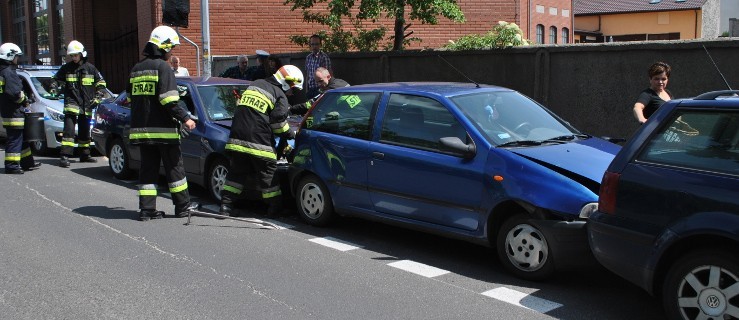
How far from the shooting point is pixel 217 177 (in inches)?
327

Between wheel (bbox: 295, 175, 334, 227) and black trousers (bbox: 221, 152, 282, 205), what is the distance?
329 millimetres

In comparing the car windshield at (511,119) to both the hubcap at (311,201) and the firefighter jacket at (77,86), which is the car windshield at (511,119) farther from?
the firefighter jacket at (77,86)

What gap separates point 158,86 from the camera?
A: 7344mm

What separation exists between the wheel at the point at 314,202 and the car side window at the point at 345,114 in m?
0.53

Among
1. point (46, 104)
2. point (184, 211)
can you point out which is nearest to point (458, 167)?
point (184, 211)

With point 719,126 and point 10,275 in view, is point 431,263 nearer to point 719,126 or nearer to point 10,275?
point 719,126

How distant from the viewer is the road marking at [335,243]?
6.47 m

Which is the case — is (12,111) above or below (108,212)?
above

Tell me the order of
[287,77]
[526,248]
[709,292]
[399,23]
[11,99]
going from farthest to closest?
[399,23]
[11,99]
[287,77]
[526,248]
[709,292]

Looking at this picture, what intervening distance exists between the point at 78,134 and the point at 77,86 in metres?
0.88

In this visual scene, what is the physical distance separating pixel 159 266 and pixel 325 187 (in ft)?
6.04

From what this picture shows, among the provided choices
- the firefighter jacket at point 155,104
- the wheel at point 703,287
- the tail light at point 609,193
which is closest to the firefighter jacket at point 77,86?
the firefighter jacket at point 155,104

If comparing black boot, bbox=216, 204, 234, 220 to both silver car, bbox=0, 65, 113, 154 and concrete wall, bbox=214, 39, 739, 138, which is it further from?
silver car, bbox=0, 65, 113, 154

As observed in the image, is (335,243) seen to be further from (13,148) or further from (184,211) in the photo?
(13,148)
